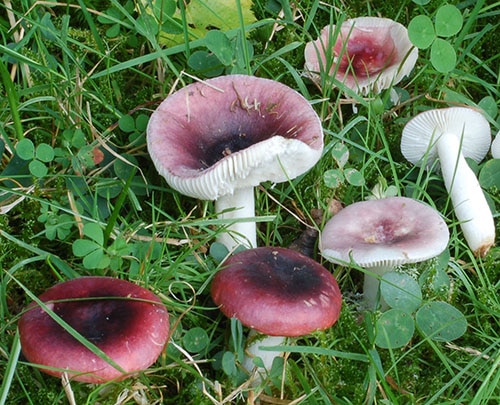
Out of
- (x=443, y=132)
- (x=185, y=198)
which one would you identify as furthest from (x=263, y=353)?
(x=443, y=132)

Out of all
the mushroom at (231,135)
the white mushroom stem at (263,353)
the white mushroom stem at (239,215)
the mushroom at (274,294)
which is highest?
the mushroom at (231,135)

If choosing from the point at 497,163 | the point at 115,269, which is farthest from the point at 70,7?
the point at 497,163

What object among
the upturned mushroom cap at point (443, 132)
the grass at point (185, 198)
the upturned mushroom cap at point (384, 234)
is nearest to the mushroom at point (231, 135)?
the grass at point (185, 198)

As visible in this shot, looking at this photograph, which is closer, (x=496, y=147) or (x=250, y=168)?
(x=250, y=168)

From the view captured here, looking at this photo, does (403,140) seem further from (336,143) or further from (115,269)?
(115,269)

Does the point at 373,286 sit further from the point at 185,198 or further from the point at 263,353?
the point at 185,198

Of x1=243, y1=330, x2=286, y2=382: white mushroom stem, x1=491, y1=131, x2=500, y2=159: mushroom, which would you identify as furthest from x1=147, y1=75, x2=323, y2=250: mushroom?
x1=491, y1=131, x2=500, y2=159: mushroom

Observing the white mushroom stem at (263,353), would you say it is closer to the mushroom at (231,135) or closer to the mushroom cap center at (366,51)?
the mushroom at (231,135)
